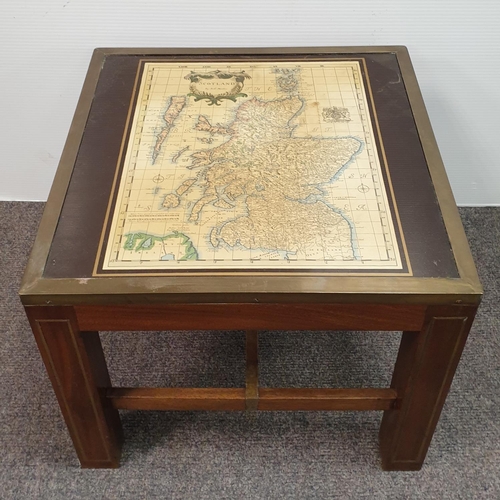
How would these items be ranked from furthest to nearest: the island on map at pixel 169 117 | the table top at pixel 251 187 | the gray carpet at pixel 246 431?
the gray carpet at pixel 246 431
the island on map at pixel 169 117
the table top at pixel 251 187

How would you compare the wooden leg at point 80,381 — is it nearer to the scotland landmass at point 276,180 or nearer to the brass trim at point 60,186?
the brass trim at point 60,186

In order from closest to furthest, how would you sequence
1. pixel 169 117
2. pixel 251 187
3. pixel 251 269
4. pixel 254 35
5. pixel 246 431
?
pixel 251 269, pixel 251 187, pixel 169 117, pixel 246 431, pixel 254 35

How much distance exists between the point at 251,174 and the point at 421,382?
44cm

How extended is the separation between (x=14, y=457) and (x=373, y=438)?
72cm

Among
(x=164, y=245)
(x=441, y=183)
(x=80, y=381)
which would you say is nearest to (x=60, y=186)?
(x=164, y=245)

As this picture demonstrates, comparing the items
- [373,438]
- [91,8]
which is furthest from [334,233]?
[91,8]

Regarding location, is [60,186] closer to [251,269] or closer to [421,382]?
[251,269]

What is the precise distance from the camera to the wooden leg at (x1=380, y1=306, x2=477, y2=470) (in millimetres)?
897

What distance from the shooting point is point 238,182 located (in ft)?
3.22

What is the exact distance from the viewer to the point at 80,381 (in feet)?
3.29

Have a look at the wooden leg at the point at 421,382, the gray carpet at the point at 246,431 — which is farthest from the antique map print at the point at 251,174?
the gray carpet at the point at 246,431

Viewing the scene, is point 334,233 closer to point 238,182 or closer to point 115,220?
point 238,182

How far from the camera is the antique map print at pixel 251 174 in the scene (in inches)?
34.8

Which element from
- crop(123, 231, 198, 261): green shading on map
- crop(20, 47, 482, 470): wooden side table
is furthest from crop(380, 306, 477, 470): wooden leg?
crop(123, 231, 198, 261): green shading on map
